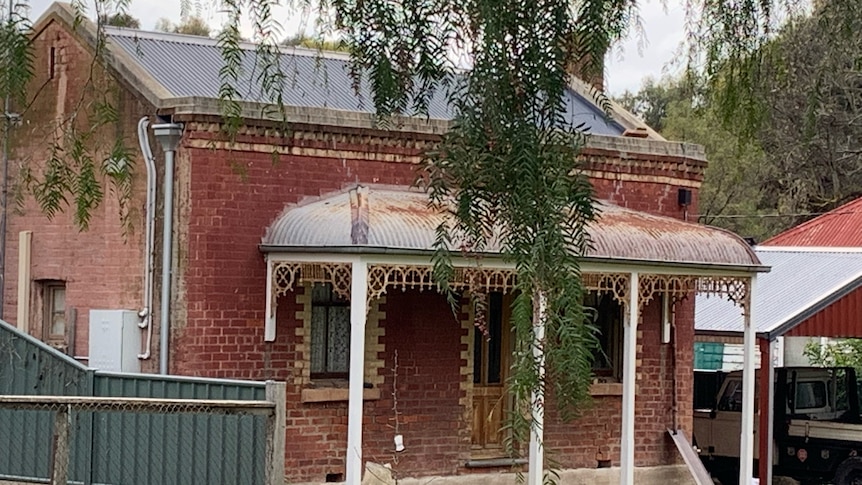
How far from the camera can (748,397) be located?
1783cm

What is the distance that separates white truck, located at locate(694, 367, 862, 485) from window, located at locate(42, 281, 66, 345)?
28.8ft

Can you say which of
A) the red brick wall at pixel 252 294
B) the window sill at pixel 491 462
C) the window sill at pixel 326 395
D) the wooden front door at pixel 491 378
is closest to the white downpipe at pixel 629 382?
the red brick wall at pixel 252 294

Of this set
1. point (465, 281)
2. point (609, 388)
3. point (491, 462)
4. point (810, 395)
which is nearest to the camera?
point (465, 281)

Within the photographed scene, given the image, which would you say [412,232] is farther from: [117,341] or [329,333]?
[117,341]

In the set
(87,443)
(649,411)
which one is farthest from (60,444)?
(649,411)

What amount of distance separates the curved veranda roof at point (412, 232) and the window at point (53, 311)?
9.97ft

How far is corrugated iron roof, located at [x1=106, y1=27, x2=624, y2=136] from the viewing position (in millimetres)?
16812

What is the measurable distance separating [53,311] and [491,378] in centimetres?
498

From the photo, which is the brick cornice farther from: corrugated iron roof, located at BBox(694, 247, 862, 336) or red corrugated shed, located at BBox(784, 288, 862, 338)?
red corrugated shed, located at BBox(784, 288, 862, 338)

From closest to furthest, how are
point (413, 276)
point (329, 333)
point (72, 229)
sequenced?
1. point (413, 276)
2. point (329, 333)
3. point (72, 229)

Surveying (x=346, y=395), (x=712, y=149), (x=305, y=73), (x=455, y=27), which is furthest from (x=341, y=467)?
(x=712, y=149)

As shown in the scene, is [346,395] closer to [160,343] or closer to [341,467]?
[341,467]

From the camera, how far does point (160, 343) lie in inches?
609

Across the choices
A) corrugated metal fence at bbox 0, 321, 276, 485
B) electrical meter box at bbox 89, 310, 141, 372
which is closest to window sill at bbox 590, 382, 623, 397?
electrical meter box at bbox 89, 310, 141, 372
